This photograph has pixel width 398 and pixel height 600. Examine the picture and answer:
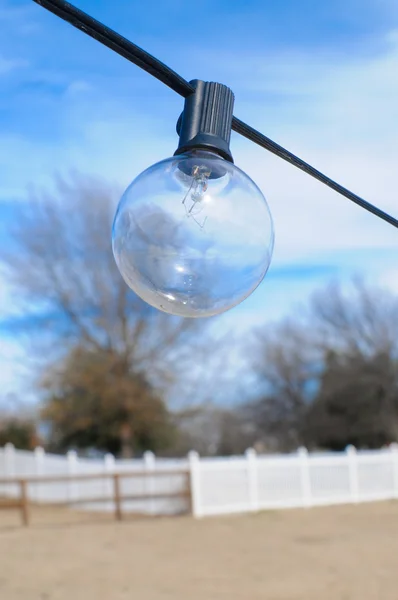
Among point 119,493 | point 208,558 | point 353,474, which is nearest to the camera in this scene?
point 208,558

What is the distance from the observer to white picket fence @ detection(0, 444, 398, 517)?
13.0 meters

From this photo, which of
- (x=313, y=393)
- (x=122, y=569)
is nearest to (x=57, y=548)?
(x=122, y=569)

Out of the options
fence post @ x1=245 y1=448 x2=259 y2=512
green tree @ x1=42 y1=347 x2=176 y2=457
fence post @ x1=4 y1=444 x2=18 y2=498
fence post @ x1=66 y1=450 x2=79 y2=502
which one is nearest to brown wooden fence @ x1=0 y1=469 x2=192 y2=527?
Result: fence post @ x1=245 y1=448 x2=259 y2=512

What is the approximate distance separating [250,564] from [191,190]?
7.29m

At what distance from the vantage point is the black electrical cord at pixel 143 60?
962mm

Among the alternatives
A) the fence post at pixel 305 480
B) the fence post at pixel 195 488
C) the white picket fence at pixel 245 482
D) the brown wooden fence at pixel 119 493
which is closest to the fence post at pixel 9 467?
the white picket fence at pixel 245 482

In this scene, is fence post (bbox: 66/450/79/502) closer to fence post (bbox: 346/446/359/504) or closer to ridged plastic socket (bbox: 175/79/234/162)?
fence post (bbox: 346/446/359/504)

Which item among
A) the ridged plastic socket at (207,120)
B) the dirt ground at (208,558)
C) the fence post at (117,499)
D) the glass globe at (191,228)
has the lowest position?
the dirt ground at (208,558)

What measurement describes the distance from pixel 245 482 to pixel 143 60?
12.9 metres

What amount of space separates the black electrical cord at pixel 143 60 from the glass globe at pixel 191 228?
124 mm

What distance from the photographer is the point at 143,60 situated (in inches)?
40.9

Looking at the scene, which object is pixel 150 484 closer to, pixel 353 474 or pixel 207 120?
pixel 353 474

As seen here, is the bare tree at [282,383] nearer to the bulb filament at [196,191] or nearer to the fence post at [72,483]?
the fence post at [72,483]

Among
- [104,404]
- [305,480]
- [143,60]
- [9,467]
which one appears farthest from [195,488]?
[143,60]
